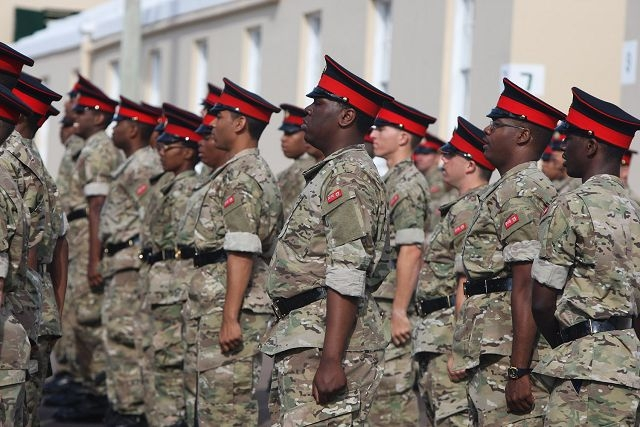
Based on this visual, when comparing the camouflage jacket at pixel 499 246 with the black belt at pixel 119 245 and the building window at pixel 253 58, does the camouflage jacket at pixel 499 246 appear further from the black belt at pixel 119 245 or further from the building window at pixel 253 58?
the building window at pixel 253 58

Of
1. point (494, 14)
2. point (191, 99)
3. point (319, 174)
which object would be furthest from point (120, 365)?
point (191, 99)

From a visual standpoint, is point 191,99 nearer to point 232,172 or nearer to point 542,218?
point 232,172

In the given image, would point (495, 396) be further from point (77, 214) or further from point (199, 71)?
point (199, 71)

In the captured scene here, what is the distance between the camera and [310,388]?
19.0ft

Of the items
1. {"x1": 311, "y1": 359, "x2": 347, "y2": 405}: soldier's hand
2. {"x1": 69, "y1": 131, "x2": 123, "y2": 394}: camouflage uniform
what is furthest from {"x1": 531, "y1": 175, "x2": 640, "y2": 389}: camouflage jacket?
{"x1": 69, "y1": 131, "x2": 123, "y2": 394}: camouflage uniform

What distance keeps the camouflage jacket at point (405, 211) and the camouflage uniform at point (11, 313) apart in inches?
128

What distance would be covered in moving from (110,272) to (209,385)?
2866 mm

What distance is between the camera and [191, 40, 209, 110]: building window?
21766 mm

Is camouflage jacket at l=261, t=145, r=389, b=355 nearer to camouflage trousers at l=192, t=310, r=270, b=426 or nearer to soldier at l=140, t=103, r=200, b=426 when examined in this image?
camouflage trousers at l=192, t=310, r=270, b=426

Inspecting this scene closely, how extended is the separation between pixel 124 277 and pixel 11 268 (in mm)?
4683

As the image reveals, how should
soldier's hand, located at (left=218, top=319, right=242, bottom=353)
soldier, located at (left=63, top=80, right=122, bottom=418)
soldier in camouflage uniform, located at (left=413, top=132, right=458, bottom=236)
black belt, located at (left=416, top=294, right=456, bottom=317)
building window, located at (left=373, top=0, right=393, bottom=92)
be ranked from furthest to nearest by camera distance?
building window, located at (left=373, top=0, right=393, bottom=92), soldier in camouflage uniform, located at (left=413, top=132, right=458, bottom=236), soldier, located at (left=63, top=80, right=122, bottom=418), black belt, located at (left=416, top=294, right=456, bottom=317), soldier's hand, located at (left=218, top=319, right=242, bottom=353)

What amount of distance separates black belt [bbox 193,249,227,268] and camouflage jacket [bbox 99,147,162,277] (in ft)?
7.58

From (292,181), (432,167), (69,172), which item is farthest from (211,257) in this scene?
(432,167)

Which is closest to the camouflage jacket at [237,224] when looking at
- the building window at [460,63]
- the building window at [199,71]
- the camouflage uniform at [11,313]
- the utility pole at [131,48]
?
the camouflage uniform at [11,313]
